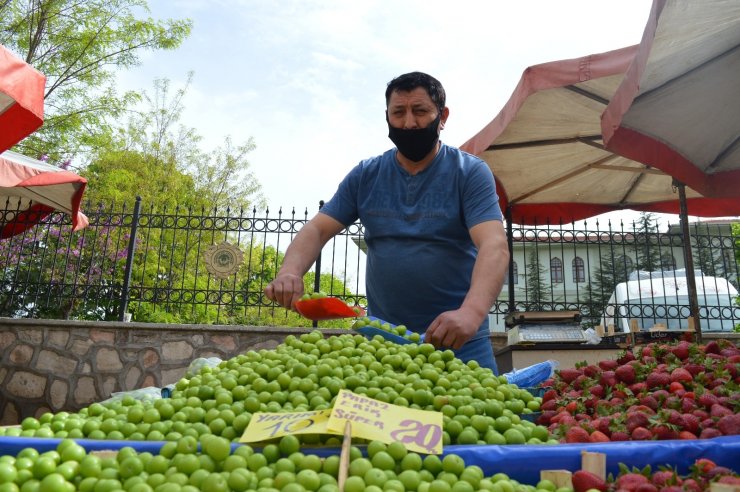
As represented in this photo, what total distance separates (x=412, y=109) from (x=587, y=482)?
5.50 ft

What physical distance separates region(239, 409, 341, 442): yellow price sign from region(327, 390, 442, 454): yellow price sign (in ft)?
0.12

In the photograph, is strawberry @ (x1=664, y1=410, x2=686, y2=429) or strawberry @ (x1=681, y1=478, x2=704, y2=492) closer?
strawberry @ (x1=681, y1=478, x2=704, y2=492)

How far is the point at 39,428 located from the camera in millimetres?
1599

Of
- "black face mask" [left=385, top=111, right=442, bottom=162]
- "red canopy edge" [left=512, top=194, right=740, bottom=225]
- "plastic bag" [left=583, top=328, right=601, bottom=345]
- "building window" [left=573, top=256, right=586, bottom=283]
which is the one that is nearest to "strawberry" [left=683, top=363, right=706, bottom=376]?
"black face mask" [left=385, top=111, right=442, bottom=162]

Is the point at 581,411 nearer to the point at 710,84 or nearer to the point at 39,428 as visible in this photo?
the point at 39,428

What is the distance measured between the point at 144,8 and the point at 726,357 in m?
14.5

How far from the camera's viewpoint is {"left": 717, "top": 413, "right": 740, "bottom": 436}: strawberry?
1.47m

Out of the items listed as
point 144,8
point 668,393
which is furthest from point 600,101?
point 144,8

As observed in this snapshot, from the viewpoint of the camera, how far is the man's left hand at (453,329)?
1.88m

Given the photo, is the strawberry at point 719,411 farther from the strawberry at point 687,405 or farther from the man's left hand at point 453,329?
the man's left hand at point 453,329

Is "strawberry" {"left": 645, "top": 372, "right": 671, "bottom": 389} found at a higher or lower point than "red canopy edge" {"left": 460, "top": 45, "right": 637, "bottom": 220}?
lower

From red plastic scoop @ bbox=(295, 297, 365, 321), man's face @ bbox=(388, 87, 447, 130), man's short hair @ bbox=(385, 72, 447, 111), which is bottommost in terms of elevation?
red plastic scoop @ bbox=(295, 297, 365, 321)

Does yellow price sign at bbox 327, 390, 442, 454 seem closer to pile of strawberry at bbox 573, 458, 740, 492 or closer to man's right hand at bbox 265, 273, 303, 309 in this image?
pile of strawberry at bbox 573, 458, 740, 492

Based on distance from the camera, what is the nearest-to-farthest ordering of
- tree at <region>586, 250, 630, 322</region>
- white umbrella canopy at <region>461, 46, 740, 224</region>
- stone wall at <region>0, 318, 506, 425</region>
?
white umbrella canopy at <region>461, 46, 740, 224</region> → stone wall at <region>0, 318, 506, 425</region> → tree at <region>586, 250, 630, 322</region>
